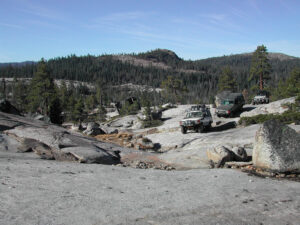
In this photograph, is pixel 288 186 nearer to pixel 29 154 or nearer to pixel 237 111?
pixel 29 154

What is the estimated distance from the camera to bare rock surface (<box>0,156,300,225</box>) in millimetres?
5867

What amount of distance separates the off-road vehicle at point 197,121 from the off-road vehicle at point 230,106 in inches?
248

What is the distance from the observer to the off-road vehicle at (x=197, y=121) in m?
26.1

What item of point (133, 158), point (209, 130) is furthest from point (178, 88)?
point (133, 158)

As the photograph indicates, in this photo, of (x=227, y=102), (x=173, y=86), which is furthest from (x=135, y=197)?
(x=173, y=86)

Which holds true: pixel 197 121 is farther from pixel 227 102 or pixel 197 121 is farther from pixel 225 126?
pixel 227 102

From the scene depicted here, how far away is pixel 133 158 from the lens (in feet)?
51.7

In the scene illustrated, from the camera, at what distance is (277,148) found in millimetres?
11133

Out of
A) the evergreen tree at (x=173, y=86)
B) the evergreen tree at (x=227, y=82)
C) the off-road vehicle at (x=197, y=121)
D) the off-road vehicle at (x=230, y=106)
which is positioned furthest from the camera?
the evergreen tree at (x=173, y=86)

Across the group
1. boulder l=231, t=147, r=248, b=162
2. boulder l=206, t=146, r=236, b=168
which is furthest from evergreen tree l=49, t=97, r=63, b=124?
boulder l=231, t=147, r=248, b=162

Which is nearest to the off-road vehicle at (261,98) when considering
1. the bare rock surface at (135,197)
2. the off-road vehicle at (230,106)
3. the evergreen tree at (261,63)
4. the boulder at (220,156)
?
the off-road vehicle at (230,106)

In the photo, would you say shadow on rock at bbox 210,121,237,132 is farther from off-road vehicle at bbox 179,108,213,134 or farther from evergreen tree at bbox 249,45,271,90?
evergreen tree at bbox 249,45,271,90

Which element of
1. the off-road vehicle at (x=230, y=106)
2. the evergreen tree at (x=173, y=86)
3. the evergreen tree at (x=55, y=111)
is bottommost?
the evergreen tree at (x=55, y=111)

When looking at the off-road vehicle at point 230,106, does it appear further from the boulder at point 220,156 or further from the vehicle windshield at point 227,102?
the boulder at point 220,156
